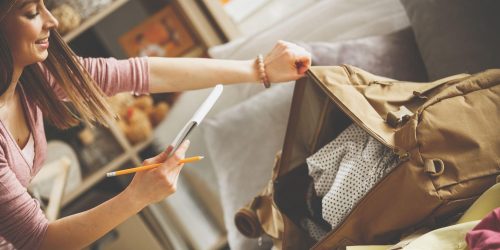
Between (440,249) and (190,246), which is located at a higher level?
(440,249)

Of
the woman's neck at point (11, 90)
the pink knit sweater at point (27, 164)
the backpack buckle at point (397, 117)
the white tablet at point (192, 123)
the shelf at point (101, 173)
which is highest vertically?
the woman's neck at point (11, 90)

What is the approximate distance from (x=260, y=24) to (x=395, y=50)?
986mm

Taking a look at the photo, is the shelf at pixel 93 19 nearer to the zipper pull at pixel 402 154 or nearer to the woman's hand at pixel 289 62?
the woman's hand at pixel 289 62

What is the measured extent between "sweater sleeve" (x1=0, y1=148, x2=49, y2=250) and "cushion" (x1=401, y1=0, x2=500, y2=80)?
1.07 metres

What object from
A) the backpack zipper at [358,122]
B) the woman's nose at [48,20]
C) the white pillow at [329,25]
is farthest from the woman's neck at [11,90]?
the white pillow at [329,25]

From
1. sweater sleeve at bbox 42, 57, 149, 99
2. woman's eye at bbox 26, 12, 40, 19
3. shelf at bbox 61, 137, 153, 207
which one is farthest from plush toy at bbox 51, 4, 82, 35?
woman's eye at bbox 26, 12, 40, 19

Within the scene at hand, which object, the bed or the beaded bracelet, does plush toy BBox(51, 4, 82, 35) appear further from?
the beaded bracelet

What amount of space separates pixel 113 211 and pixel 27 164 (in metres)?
0.27

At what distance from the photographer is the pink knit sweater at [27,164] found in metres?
0.89

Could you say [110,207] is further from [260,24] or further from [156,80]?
[260,24]

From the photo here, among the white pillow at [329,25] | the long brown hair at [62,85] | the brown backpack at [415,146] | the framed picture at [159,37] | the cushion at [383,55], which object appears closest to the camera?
the brown backpack at [415,146]

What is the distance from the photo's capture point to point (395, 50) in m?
1.34

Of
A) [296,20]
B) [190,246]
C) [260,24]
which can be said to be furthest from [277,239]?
[260,24]

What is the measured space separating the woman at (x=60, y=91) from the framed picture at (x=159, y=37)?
1015 millimetres
